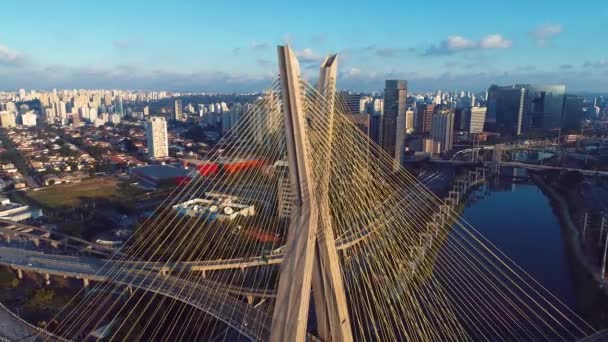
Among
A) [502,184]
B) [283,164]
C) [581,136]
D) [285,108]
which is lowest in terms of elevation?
[502,184]

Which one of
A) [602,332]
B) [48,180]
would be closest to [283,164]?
[602,332]

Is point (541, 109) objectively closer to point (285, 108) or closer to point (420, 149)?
point (420, 149)

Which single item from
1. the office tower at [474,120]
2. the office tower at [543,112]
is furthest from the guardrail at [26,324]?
the office tower at [543,112]

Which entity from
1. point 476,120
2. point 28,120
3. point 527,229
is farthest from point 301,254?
point 28,120

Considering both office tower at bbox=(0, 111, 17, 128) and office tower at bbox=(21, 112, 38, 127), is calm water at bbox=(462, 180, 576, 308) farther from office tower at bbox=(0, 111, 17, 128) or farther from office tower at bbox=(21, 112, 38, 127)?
office tower at bbox=(21, 112, 38, 127)

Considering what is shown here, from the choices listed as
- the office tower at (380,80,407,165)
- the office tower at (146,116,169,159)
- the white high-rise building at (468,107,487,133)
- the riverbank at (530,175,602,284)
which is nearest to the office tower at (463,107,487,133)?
the white high-rise building at (468,107,487,133)

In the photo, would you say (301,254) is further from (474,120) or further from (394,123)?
(474,120)
